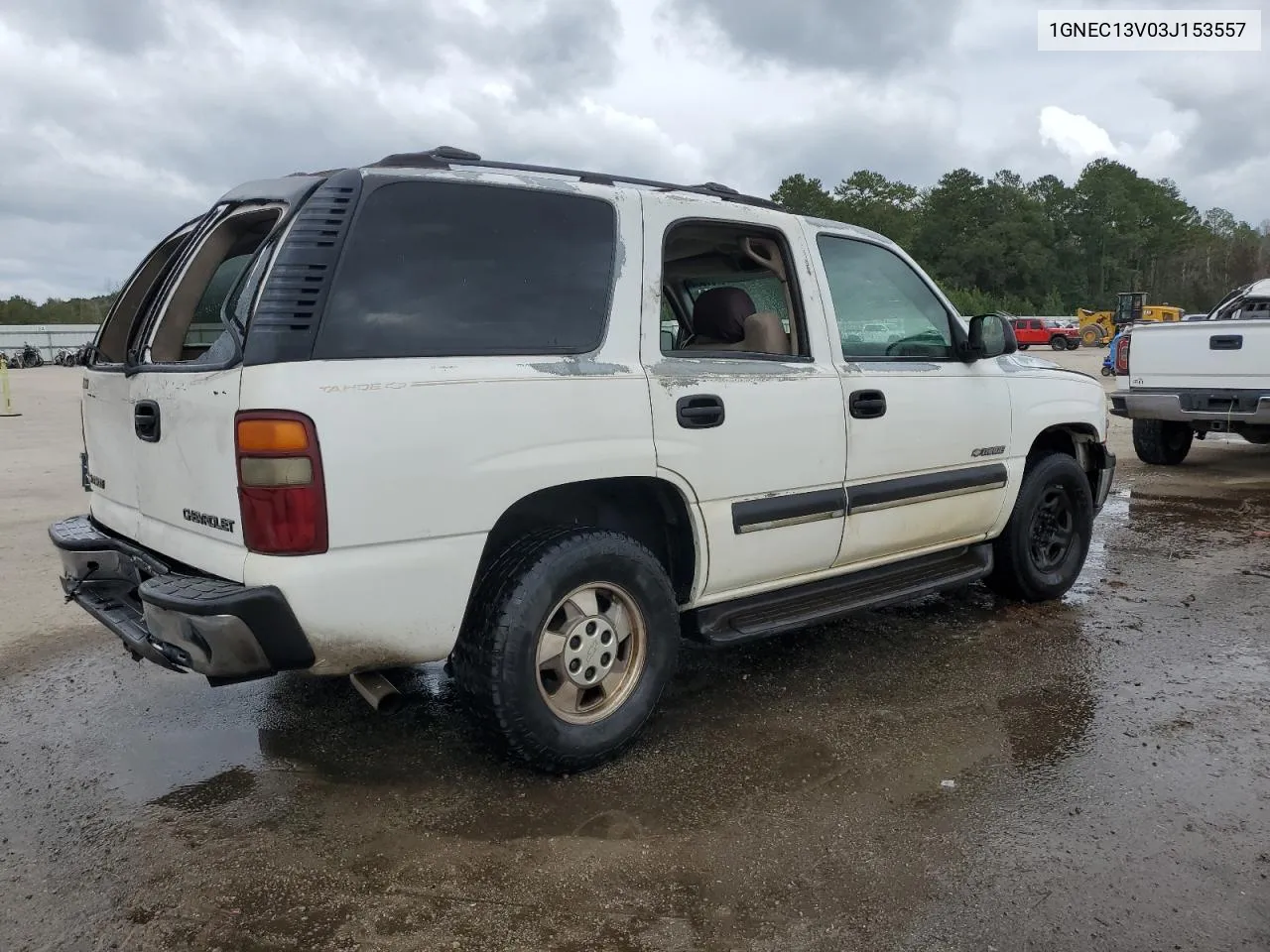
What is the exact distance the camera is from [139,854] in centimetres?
273

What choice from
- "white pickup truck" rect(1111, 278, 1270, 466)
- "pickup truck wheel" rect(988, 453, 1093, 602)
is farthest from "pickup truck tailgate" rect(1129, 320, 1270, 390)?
"pickup truck wheel" rect(988, 453, 1093, 602)

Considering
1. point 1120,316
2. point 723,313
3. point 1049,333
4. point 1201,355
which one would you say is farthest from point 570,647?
point 1049,333

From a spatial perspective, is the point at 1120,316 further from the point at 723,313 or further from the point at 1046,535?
the point at 723,313

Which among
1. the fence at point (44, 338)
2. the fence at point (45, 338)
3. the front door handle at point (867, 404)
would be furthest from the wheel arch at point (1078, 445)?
the fence at point (44, 338)

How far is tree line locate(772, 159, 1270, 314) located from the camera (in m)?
85.1

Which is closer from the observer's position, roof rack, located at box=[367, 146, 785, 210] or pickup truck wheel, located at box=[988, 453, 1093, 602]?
roof rack, located at box=[367, 146, 785, 210]

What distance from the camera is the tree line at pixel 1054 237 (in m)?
85.1

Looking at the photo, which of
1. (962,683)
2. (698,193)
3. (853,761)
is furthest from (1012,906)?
(698,193)

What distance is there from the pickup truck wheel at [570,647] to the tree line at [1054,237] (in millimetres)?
76995

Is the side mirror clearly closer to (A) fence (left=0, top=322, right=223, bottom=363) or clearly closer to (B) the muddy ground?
(B) the muddy ground

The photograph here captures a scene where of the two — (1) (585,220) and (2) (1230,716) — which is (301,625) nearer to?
(1) (585,220)

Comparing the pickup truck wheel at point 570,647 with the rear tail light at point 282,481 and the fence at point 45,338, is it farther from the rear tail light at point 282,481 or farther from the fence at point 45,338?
the fence at point 45,338

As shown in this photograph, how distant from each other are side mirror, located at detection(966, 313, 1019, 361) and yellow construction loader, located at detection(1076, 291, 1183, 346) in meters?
37.6

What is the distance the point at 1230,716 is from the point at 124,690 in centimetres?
435
